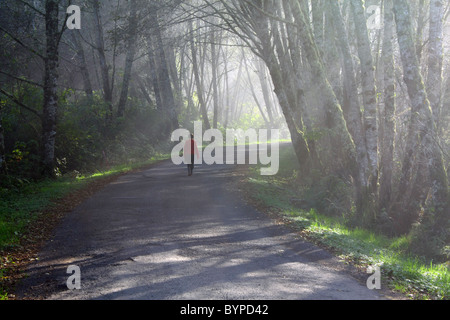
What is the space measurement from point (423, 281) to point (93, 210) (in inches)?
326

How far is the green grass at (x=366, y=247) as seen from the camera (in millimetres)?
7461

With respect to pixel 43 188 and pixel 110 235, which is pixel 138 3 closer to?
pixel 43 188

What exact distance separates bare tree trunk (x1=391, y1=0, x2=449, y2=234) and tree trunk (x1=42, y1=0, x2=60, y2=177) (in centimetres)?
1242

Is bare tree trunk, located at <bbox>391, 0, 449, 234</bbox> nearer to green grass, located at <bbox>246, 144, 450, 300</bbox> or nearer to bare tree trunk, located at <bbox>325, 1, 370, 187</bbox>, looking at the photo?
green grass, located at <bbox>246, 144, 450, 300</bbox>

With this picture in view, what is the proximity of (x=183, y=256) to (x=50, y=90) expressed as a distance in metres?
12.0

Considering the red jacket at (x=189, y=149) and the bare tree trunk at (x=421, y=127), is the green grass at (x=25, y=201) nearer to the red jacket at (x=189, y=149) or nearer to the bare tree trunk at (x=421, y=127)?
the red jacket at (x=189, y=149)

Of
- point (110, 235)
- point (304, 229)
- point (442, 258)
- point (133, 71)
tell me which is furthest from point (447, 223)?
point (133, 71)

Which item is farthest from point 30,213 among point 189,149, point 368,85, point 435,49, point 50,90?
point 435,49

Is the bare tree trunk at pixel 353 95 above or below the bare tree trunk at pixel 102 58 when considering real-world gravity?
below

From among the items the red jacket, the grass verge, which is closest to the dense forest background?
the grass verge

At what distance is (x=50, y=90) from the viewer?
58.7 ft

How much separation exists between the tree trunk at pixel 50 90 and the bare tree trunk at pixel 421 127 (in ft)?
40.8

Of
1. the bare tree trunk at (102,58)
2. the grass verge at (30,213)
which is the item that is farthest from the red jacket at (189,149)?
the bare tree trunk at (102,58)
